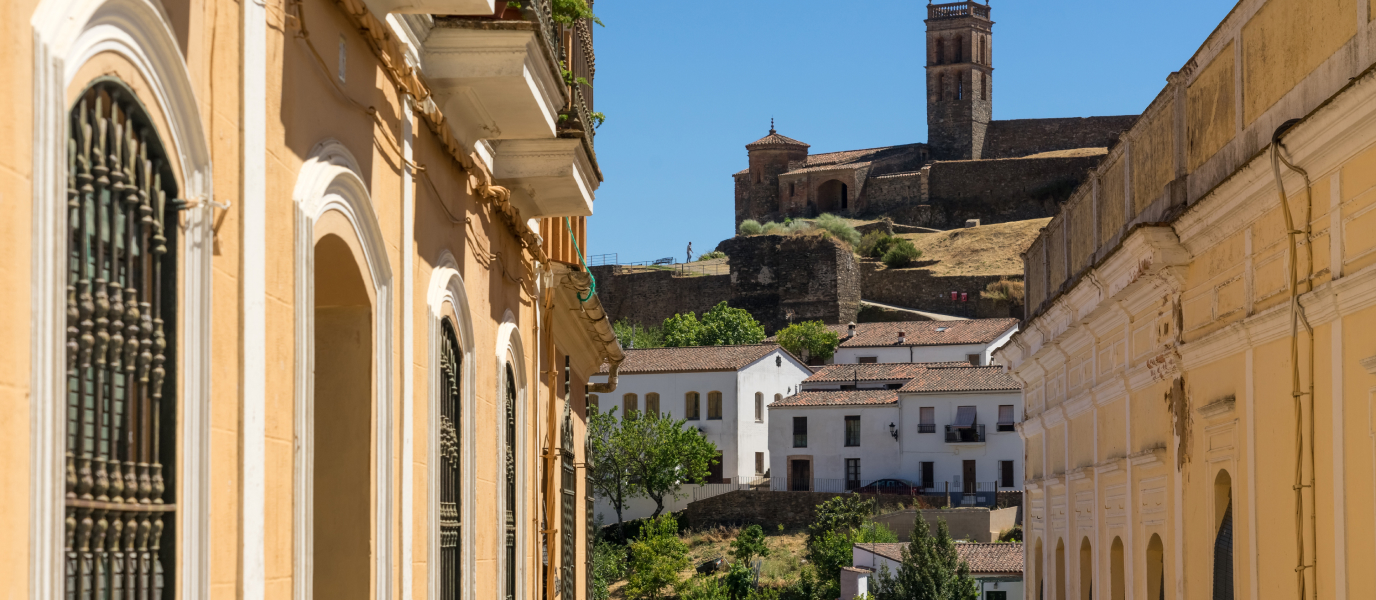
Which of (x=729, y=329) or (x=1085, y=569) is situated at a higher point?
(x=729, y=329)

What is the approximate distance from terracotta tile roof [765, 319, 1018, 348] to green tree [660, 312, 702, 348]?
718cm

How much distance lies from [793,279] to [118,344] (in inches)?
2851

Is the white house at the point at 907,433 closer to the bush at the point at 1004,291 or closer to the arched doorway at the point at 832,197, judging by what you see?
the bush at the point at 1004,291

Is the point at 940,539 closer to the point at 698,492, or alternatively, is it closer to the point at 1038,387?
the point at 698,492

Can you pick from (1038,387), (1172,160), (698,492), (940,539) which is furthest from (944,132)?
(1172,160)

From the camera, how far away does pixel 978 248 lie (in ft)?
261

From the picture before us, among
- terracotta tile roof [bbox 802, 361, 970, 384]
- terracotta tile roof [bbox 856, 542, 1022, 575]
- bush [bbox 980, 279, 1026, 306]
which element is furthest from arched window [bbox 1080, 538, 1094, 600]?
bush [bbox 980, 279, 1026, 306]

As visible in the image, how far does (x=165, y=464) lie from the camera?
341 centimetres

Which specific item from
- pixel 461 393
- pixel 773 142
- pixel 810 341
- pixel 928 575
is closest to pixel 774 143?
pixel 773 142

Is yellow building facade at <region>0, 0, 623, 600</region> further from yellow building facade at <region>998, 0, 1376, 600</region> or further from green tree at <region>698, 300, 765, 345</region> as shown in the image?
green tree at <region>698, 300, 765, 345</region>

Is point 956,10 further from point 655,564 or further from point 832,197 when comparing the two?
point 655,564

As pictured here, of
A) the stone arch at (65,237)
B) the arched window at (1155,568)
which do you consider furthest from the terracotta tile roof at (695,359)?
the stone arch at (65,237)

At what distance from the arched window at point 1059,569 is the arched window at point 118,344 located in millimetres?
14242

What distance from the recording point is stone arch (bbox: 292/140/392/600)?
4.37 meters
